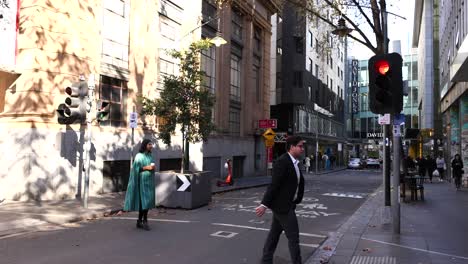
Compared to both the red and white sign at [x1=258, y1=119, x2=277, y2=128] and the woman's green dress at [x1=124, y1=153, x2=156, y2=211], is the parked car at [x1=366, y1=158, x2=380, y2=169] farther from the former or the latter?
the woman's green dress at [x1=124, y1=153, x2=156, y2=211]

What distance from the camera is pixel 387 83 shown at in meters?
9.25

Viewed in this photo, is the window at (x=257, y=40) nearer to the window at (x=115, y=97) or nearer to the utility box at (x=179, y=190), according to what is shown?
the window at (x=115, y=97)

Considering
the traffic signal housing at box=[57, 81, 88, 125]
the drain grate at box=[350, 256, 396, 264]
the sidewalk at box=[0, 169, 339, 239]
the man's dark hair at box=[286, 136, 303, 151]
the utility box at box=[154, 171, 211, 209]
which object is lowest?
the drain grate at box=[350, 256, 396, 264]

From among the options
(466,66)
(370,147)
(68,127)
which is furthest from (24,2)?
(370,147)

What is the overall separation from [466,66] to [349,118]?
68.4 metres

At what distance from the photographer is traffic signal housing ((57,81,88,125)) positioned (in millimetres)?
12805

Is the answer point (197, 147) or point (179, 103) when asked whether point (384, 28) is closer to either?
point (179, 103)

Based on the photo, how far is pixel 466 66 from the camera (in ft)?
51.2

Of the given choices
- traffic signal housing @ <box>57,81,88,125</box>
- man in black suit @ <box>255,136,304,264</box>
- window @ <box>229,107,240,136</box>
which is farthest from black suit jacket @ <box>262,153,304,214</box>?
window @ <box>229,107,240,136</box>

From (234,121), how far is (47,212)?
63.3 feet

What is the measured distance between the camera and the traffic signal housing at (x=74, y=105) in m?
12.8

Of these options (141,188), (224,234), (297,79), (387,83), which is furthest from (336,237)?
(297,79)

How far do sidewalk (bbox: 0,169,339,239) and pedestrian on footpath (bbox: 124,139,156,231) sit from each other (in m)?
2.10

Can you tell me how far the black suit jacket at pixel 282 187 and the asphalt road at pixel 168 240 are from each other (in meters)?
1.64
